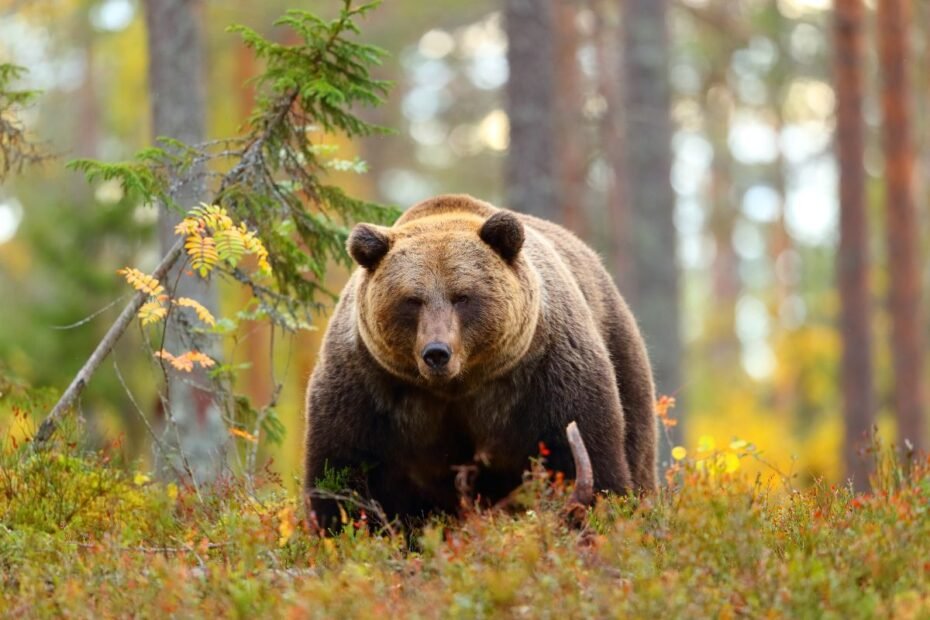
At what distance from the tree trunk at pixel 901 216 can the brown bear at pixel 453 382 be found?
15.3m

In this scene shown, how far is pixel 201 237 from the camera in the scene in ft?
24.3

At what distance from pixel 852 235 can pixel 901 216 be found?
54.4 inches

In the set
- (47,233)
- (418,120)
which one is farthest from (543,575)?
(418,120)

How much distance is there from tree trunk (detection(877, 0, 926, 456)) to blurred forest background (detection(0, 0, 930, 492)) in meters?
0.04

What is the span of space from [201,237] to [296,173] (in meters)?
1.11

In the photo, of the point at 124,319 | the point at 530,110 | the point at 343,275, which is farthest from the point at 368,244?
the point at 343,275

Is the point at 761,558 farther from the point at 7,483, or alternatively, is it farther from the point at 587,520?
the point at 7,483

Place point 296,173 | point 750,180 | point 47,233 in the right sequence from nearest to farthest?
point 296,173 → point 47,233 → point 750,180

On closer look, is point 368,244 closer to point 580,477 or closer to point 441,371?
point 441,371

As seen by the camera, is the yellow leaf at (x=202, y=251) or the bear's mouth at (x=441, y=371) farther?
the yellow leaf at (x=202, y=251)

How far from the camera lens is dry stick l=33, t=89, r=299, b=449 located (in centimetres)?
744

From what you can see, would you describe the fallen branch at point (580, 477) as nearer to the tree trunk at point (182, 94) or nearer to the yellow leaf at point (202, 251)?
the yellow leaf at point (202, 251)

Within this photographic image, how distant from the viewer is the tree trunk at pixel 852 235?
66.2 ft

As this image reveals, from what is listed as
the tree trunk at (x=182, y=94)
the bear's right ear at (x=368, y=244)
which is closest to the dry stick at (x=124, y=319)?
the bear's right ear at (x=368, y=244)
